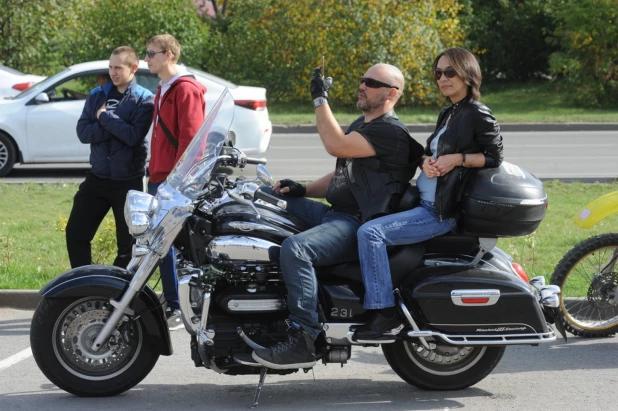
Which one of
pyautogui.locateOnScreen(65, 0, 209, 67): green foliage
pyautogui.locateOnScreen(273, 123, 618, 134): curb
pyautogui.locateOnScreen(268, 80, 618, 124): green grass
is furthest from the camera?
pyautogui.locateOnScreen(65, 0, 209, 67): green foliage

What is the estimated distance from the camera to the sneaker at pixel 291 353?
5.08m

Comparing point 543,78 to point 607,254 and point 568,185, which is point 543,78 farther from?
point 607,254

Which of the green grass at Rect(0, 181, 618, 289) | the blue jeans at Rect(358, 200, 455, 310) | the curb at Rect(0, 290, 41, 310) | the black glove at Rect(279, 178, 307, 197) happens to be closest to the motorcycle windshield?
the black glove at Rect(279, 178, 307, 197)

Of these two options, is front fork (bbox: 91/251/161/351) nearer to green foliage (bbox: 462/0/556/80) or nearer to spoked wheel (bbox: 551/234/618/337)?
spoked wheel (bbox: 551/234/618/337)

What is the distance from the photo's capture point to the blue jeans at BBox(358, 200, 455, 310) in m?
5.16

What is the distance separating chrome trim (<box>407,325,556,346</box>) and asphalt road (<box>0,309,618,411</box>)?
350 mm

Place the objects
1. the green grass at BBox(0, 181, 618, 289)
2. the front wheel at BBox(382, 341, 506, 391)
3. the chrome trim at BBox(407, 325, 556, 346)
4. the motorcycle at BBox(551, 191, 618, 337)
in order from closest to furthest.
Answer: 1. the chrome trim at BBox(407, 325, 556, 346)
2. the front wheel at BBox(382, 341, 506, 391)
3. the motorcycle at BBox(551, 191, 618, 337)
4. the green grass at BBox(0, 181, 618, 289)

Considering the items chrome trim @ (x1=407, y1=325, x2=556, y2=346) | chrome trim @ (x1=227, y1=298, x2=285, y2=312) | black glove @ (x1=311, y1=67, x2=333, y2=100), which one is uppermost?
black glove @ (x1=311, y1=67, x2=333, y2=100)

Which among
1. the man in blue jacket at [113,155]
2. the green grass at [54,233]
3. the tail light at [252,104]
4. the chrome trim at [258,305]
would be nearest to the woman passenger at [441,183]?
the chrome trim at [258,305]

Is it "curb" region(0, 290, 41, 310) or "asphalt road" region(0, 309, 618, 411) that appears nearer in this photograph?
"asphalt road" region(0, 309, 618, 411)

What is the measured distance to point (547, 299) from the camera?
5465 millimetres

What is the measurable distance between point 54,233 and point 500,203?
557 centimetres

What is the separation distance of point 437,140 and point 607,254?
1900mm

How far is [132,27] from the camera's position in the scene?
77.9 ft
